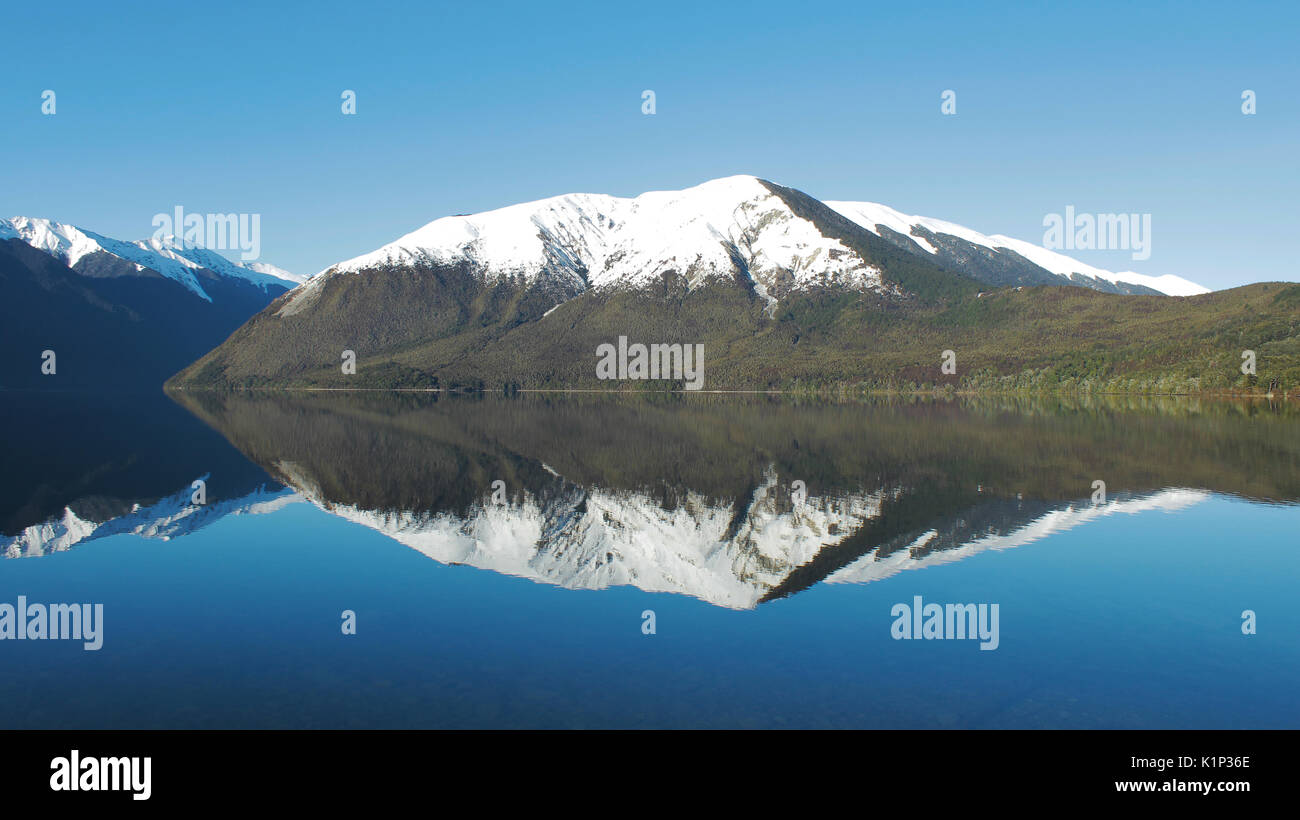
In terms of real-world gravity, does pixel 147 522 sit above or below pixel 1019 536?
above

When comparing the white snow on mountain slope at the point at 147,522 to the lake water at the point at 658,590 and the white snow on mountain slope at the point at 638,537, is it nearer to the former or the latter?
the lake water at the point at 658,590

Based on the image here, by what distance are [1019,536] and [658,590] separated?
1601 cm

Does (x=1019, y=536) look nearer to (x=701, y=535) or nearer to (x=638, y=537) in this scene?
(x=701, y=535)

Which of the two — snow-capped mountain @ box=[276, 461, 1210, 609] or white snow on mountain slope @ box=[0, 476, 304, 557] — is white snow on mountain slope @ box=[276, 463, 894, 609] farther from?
white snow on mountain slope @ box=[0, 476, 304, 557]

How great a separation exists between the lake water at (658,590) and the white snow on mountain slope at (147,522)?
0.22 m

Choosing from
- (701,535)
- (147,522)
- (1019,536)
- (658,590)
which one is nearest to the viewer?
(658,590)

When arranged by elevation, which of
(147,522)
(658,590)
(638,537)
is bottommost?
(658,590)

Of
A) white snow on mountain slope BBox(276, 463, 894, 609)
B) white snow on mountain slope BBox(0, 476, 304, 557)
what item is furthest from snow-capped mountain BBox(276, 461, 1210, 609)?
white snow on mountain slope BBox(0, 476, 304, 557)

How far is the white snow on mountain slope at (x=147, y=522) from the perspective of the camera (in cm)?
3206

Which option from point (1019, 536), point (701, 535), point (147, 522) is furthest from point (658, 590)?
point (147, 522)

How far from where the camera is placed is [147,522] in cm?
3681

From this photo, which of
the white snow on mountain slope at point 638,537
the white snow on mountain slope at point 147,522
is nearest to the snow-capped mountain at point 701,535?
the white snow on mountain slope at point 638,537

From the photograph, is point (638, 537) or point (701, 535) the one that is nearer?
point (701, 535)

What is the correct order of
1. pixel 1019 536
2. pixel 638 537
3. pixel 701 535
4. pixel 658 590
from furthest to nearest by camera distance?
pixel 1019 536 → pixel 638 537 → pixel 701 535 → pixel 658 590
